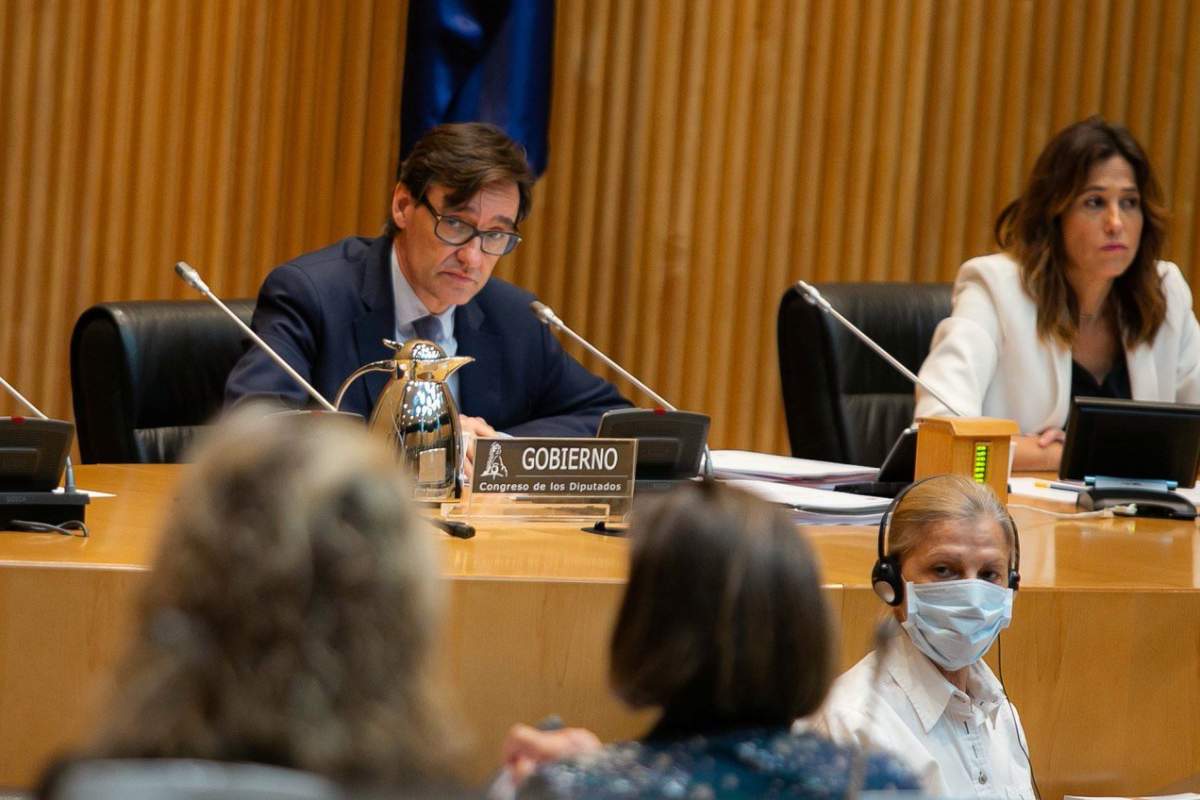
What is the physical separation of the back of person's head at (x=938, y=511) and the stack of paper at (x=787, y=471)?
0.82 metres

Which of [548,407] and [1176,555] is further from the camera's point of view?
[548,407]

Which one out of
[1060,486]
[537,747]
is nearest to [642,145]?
[1060,486]

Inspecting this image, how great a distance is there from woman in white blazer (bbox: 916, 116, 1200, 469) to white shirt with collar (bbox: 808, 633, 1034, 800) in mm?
1566

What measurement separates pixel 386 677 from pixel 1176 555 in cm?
200

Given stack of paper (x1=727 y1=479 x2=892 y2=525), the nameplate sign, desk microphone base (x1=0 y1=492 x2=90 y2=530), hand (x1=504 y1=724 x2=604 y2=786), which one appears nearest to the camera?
hand (x1=504 y1=724 x2=604 y2=786)

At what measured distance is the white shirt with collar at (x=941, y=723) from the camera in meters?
2.09

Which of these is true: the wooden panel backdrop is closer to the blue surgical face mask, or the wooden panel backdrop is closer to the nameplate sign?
the nameplate sign

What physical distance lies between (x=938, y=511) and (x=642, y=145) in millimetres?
2875

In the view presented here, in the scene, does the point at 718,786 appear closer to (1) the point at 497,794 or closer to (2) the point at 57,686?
(1) the point at 497,794

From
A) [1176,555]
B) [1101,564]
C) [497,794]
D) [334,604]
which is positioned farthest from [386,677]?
[1176,555]

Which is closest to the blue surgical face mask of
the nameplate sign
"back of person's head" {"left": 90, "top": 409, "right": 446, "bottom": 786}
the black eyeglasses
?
the nameplate sign

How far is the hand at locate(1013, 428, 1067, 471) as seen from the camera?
365cm

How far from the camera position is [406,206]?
336 centimetres

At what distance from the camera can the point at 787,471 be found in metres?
3.14
